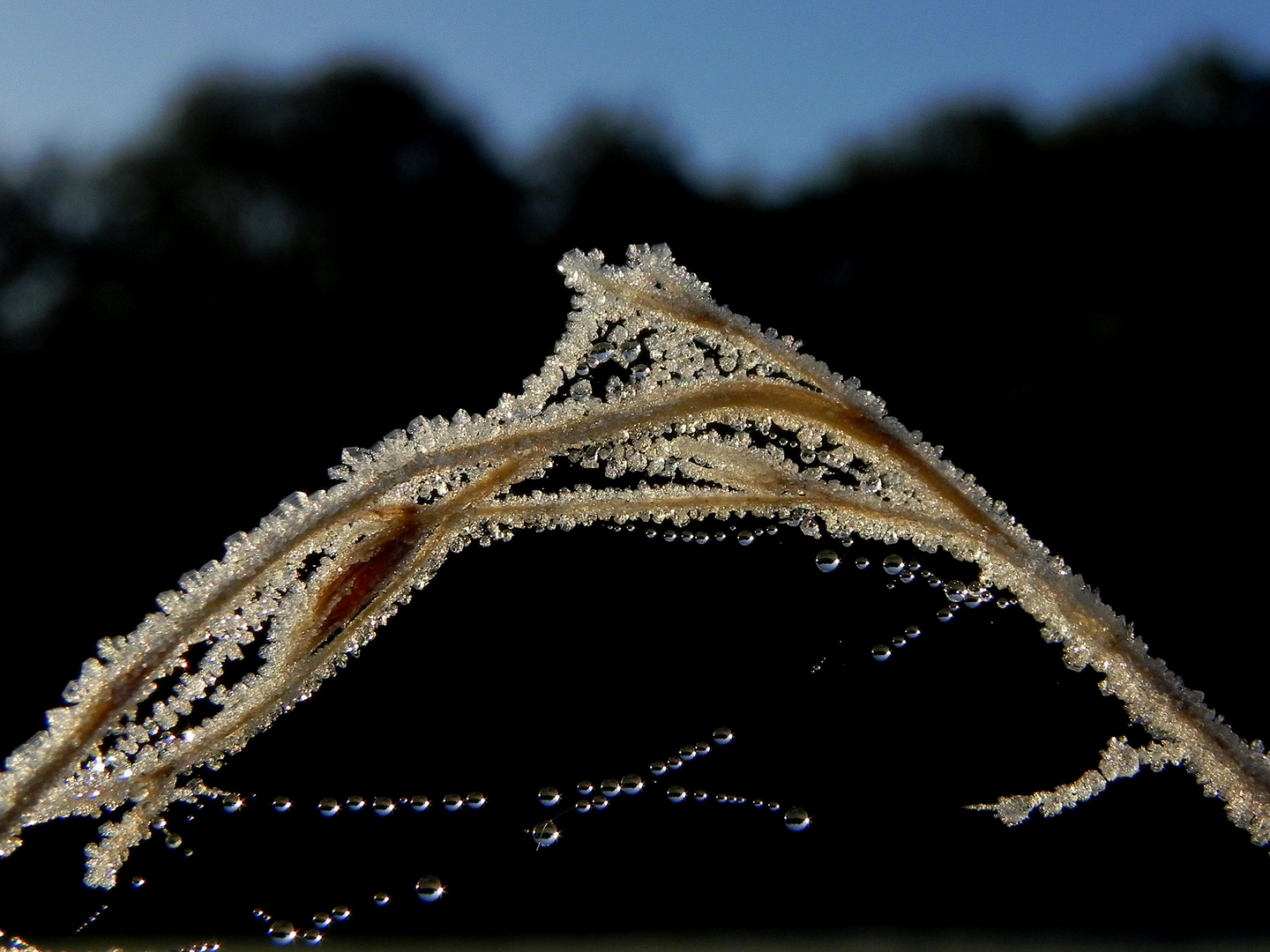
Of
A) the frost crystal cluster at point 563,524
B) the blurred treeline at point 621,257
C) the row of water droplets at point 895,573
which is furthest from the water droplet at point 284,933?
the blurred treeline at point 621,257

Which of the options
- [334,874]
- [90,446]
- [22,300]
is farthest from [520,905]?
[22,300]

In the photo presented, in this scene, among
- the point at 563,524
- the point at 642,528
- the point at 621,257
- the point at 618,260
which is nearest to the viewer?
the point at 563,524

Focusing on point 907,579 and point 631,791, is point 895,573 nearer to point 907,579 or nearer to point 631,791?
point 907,579

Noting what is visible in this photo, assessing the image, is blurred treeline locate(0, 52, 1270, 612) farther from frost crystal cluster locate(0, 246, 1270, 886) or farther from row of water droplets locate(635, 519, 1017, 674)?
frost crystal cluster locate(0, 246, 1270, 886)

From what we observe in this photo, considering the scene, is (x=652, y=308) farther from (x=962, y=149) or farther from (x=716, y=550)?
(x=962, y=149)

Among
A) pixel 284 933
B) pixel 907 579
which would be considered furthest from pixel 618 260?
pixel 284 933

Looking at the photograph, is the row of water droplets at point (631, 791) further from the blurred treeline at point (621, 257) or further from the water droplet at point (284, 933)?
the blurred treeline at point (621, 257)
